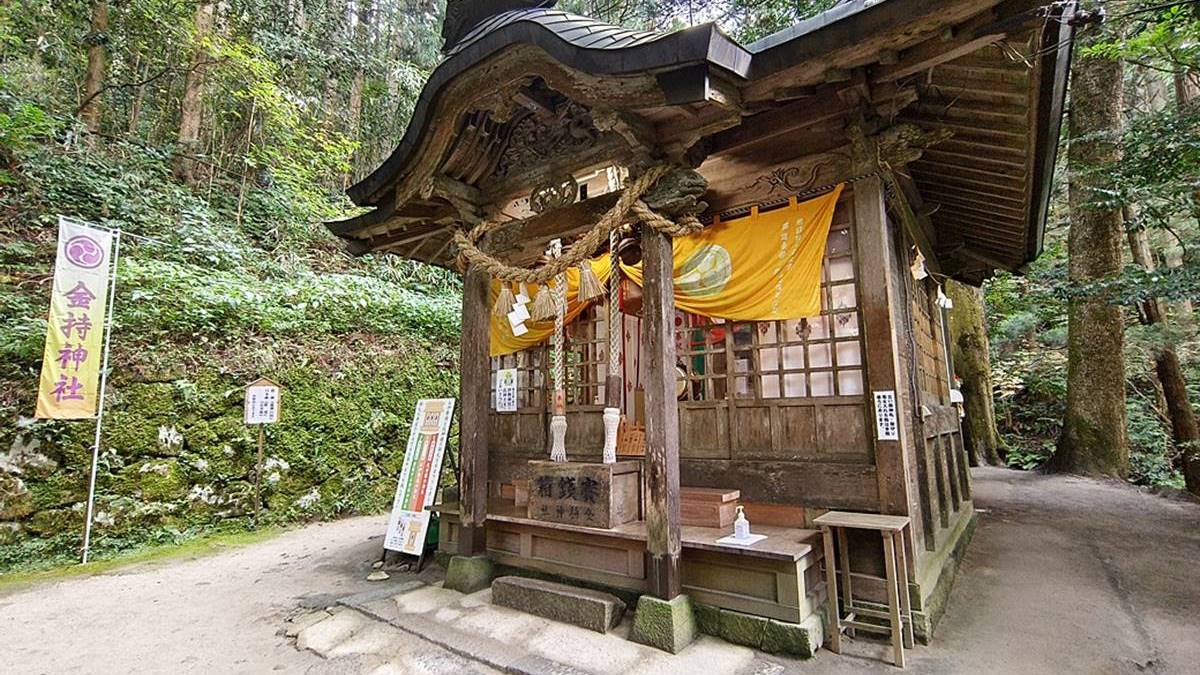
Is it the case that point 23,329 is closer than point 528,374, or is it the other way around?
point 528,374

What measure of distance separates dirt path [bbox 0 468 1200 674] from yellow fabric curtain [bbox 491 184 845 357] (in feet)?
7.87

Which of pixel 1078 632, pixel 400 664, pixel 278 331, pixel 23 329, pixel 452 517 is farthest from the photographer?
pixel 278 331

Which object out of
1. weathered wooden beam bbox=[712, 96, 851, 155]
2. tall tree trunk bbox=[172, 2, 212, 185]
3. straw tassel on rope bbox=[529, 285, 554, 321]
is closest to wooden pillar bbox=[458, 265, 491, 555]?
straw tassel on rope bbox=[529, 285, 554, 321]

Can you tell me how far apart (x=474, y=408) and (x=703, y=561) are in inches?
95.8

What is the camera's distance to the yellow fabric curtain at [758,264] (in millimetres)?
4031

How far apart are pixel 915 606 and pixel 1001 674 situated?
0.52 meters

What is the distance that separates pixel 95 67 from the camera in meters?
11.0

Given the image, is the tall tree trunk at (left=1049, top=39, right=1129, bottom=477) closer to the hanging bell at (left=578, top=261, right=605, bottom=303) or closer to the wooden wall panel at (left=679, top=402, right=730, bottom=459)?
the wooden wall panel at (left=679, top=402, right=730, bottom=459)

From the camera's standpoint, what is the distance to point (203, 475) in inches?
287

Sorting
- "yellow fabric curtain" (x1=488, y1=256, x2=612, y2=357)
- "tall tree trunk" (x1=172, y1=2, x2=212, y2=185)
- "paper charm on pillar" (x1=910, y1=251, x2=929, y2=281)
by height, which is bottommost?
"yellow fabric curtain" (x1=488, y1=256, x2=612, y2=357)

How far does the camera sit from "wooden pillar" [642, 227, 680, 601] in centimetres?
357

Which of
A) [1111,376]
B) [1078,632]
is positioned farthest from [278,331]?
[1111,376]

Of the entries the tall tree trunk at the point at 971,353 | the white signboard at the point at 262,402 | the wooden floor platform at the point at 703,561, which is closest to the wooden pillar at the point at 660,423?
the wooden floor platform at the point at 703,561

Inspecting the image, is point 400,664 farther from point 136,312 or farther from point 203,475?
point 136,312
